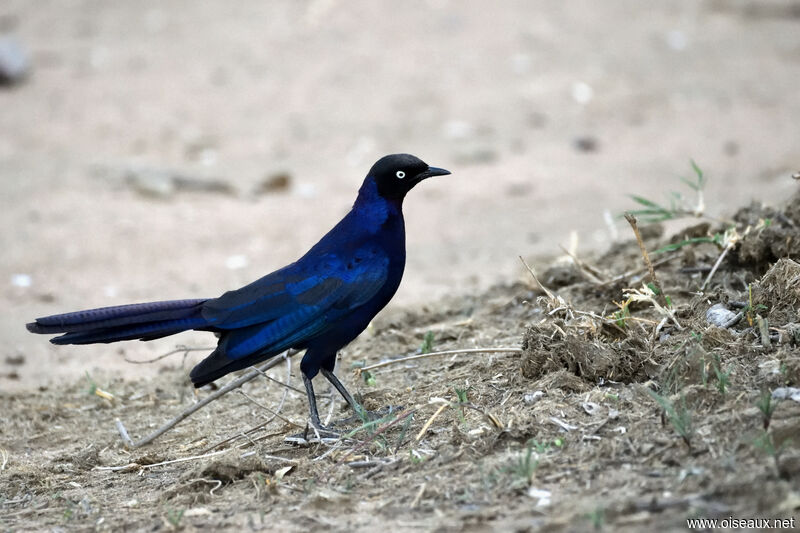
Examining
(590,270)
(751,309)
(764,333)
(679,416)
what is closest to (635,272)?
(590,270)

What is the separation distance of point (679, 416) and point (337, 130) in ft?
25.1

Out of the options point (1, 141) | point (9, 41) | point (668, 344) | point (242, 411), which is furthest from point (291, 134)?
point (668, 344)

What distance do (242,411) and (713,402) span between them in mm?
2312

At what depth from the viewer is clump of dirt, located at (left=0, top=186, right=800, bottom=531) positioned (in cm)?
309

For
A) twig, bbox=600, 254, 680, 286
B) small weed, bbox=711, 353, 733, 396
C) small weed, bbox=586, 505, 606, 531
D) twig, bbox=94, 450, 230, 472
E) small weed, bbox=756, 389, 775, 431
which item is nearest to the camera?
small weed, bbox=586, 505, 606, 531

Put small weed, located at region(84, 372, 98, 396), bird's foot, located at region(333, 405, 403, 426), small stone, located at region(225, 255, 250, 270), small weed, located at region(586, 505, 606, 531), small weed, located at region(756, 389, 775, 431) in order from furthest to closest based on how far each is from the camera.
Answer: small stone, located at region(225, 255, 250, 270) < small weed, located at region(84, 372, 98, 396) < bird's foot, located at region(333, 405, 403, 426) < small weed, located at region(756, 389, 775, 431) < small weed, located at region(586, 505, 606, 531)

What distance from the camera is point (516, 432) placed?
11.6ft

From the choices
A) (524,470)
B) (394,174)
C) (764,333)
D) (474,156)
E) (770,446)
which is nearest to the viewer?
(770,446)

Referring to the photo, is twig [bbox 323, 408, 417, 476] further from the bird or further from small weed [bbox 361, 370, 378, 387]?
small weed [bbox 361, 370, 378, 387]

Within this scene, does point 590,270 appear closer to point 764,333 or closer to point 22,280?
point 764,333

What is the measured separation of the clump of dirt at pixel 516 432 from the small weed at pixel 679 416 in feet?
0.04

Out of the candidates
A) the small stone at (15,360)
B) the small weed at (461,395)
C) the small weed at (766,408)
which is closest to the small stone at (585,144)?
the small stone at (15,360)

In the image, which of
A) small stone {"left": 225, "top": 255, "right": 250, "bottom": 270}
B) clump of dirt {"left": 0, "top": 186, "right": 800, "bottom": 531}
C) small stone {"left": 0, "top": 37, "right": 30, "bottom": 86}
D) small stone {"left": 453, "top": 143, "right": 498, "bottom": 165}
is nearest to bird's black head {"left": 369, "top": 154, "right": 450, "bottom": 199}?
clump of dirt {"left": 0, "top": 186, "right": 800, "bottom": 531}

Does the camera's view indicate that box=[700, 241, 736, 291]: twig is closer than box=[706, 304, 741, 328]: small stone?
No
